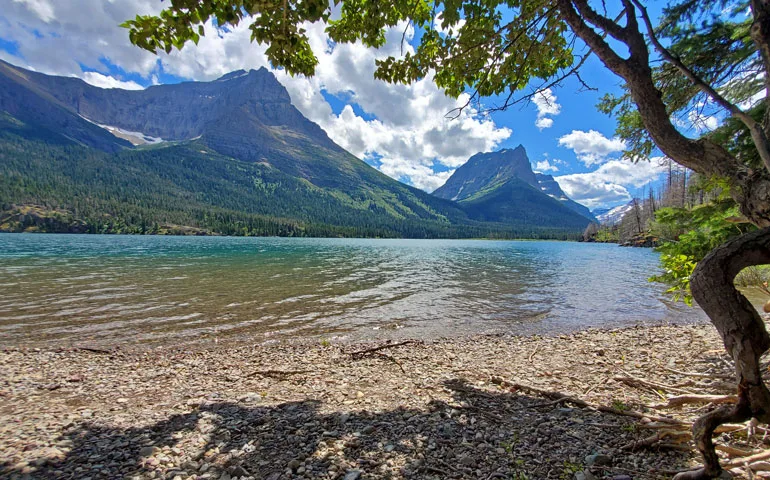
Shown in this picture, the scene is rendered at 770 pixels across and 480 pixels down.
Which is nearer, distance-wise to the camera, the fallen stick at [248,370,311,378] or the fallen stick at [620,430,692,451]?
the fallen stick at [620,430,692,451]

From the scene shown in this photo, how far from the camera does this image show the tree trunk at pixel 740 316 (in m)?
2.84

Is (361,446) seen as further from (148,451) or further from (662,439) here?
(662,439)

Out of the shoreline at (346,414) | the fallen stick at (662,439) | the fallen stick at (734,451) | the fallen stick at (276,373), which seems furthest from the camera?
the fallen stick at (276,373)

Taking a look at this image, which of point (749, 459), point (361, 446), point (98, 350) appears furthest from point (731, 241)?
point (98, 350)

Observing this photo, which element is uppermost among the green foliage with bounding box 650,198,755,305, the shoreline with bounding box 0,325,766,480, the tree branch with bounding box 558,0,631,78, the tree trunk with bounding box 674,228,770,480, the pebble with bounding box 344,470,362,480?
the tree branch with bounding box 558,0,631,78

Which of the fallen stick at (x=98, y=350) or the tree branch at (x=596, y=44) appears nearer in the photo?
the tree branch at (x=596, y=44)

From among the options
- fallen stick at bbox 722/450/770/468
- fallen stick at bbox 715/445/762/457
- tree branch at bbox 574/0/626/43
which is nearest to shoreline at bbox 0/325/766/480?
fallen stick at bbox 715/445/762/457

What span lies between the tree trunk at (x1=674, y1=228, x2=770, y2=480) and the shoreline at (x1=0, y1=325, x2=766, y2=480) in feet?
4.68

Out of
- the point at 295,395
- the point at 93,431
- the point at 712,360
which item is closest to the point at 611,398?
the point at 712,360

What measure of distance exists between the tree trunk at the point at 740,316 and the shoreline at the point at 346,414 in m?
1.43

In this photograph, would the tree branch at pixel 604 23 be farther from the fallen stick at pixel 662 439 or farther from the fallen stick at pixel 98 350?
the fallen stick at pixel 98 350

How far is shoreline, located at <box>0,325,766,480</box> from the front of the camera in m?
4.30

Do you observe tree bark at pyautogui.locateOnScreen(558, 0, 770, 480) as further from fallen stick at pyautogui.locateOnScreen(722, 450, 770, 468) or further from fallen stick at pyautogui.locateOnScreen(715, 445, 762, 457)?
fallen stick at pyautogui.locateOnScreen(715, 445, 762, 457)

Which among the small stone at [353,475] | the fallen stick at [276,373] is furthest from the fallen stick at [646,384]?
the fallen stick at [276,373]
